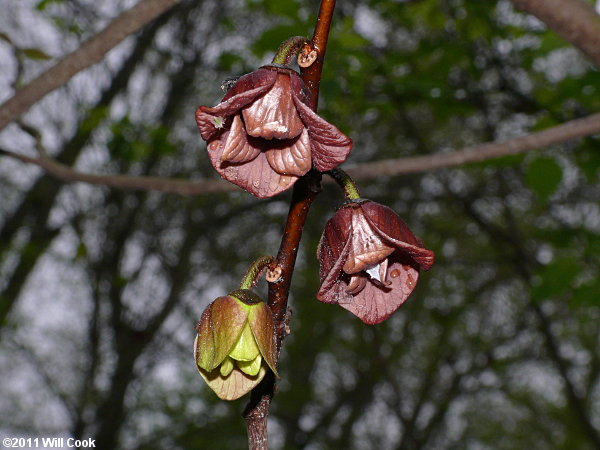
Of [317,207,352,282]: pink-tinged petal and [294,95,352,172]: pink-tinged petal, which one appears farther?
[317,207,352,282]: pink-tinged petal

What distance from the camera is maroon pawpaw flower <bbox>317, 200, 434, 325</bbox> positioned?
1.17 m

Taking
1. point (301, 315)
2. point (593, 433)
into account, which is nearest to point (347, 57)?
point (593, 433)

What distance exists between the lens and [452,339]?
41.5 ft

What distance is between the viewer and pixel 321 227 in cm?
1055

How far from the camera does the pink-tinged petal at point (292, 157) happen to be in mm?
1133

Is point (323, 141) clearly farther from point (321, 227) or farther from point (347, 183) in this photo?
point (321, 227)

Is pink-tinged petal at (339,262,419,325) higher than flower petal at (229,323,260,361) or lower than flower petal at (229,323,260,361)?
higher

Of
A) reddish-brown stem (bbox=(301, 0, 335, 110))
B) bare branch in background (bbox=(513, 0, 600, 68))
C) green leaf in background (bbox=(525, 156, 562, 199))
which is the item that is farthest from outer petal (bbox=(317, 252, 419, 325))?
green leaf in background (bbox=(525, 156, 562, 199))

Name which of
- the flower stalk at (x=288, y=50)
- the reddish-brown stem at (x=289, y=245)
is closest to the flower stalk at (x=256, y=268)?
the reddish-brown stem at (x=289, y=245)

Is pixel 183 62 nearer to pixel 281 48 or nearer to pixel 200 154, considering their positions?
pixel 200 154

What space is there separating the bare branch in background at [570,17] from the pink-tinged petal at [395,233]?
0.76 m

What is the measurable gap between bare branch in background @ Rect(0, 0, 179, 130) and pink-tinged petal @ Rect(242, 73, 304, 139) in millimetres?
903

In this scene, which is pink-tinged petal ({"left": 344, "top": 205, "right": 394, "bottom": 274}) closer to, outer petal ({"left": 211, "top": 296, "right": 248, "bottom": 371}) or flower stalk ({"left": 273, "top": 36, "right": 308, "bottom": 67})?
outer petal ({"left": 211, "top": 296, "right": 248, "bottom": 371})

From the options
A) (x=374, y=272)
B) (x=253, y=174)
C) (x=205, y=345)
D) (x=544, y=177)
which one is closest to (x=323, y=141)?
(x=253, y=174)
